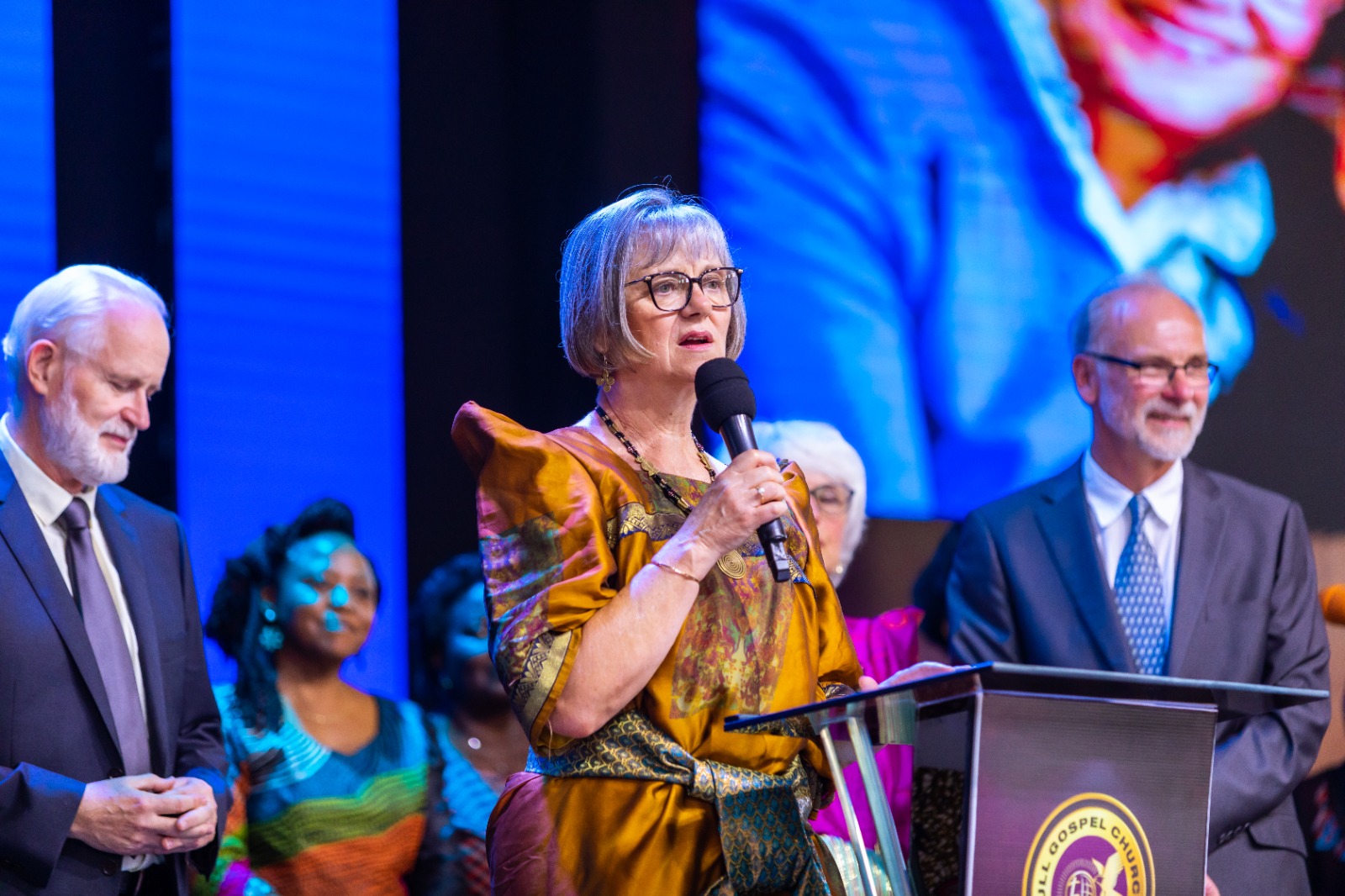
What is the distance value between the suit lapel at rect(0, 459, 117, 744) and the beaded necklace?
3.43 feet

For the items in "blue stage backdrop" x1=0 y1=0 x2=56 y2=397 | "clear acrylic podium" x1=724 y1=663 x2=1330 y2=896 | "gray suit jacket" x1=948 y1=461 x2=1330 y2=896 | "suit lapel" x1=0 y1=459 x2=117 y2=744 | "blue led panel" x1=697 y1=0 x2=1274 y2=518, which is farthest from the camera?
"blue led panel" x1=697 y1=0 x2=1274 y2=518

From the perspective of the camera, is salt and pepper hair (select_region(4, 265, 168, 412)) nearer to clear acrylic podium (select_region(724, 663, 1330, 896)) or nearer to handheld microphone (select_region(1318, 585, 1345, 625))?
clear acrylic podium (select_region(724, 663, 1330, 896))

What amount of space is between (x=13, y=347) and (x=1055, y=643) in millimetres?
2181

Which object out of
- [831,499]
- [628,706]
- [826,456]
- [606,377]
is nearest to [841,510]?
[831,499]

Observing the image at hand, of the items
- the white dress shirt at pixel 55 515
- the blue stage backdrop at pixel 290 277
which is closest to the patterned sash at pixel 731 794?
the white dress shirt at pixel 55 515

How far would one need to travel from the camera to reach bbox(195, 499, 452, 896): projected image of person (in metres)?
3.16

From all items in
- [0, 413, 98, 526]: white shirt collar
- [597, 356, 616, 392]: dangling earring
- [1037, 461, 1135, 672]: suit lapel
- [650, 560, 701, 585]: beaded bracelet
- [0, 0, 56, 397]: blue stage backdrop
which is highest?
[0, 0, 56, 397]: blue stage backdrop

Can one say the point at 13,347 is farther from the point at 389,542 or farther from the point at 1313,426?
the point at 1313,426

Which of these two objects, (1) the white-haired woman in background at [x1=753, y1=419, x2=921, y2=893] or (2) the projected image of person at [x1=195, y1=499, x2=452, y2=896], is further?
(1) the white-haired woman in background at [x1=753, y1=419, x2=921, y2=893]

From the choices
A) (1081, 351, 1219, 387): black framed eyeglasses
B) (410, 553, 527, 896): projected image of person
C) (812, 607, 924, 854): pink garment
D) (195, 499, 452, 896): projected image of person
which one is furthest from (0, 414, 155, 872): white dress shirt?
(1081, 351, 1219, 387): black framed eyeglasses

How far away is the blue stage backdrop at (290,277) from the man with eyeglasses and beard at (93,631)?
84 centimetres

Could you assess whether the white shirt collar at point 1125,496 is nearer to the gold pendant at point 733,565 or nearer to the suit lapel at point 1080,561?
the suit lapel at point 1080,561

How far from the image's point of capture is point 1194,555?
322 centimetres

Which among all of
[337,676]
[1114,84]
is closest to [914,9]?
[1114,84]
